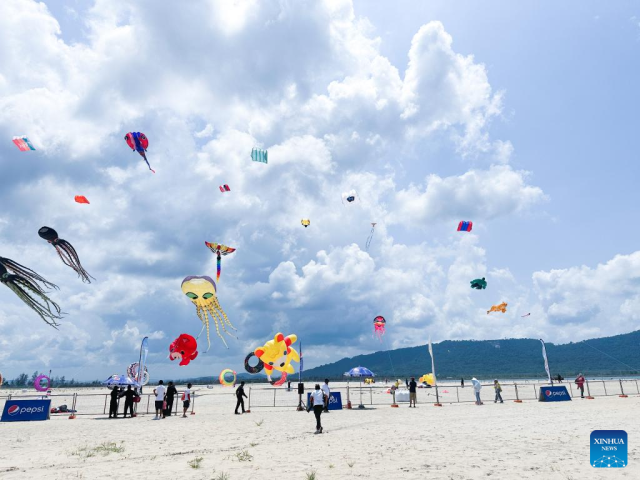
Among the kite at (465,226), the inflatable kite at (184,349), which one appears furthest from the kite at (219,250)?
the kite at (465,226)

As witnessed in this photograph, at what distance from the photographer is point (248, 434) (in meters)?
13.5

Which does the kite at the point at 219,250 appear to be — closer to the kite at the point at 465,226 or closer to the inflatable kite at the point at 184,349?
the inflatable kite at the point at 184,349

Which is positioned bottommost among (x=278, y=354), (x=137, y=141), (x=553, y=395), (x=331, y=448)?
(x=331, y=448)

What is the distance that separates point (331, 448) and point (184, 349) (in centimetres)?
2184

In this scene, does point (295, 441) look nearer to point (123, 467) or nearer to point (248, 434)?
point (248, 434)

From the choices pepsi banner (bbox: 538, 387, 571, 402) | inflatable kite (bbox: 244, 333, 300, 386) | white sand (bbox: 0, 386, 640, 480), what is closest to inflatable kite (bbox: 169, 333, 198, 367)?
inflatable kite (bbox: 244, 333, 300, 386)

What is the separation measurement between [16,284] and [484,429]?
13.8 m

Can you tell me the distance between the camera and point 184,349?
29.8 metres

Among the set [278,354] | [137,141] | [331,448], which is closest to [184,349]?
[278,354]

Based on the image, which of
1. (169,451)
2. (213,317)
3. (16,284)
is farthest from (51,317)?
(213,317)

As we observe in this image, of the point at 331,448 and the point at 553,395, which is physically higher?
the point at 553,395

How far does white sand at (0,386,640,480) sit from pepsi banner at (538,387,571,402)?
7.82 metres

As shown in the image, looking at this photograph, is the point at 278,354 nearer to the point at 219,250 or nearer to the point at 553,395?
the point at 219,250

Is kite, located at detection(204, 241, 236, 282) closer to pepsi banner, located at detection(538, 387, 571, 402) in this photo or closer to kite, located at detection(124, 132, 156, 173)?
kite, located at detection(124, 132, 156, 173)
